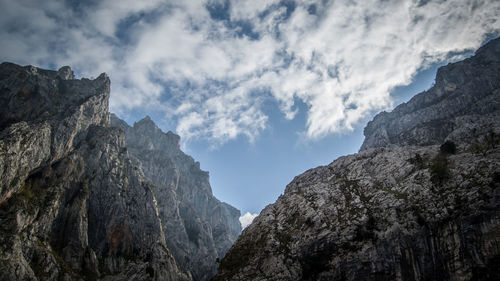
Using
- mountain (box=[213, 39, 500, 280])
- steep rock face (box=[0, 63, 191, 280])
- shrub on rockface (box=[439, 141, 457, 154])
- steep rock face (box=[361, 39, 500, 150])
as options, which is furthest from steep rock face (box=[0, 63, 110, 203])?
steep rock face (box=[361, 39, 500, 150])

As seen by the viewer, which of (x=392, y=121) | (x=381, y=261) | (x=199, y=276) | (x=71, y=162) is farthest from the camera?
(x=392, y=121)

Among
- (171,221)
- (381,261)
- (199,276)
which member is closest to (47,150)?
(171,221)

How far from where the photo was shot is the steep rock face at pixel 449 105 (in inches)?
4395

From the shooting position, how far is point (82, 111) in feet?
437

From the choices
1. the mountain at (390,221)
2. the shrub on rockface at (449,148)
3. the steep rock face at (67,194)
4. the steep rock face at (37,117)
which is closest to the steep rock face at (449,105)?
the mountain at (390,221)

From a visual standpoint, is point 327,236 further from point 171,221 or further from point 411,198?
point 171,221

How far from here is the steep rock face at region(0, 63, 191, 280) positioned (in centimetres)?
7844

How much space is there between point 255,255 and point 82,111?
398 feet

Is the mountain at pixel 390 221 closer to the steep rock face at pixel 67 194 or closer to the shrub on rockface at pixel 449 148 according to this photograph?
the shrub on rockface at pixel 449 148

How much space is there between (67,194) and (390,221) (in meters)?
117

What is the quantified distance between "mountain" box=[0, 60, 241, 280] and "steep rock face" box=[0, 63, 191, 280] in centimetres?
37

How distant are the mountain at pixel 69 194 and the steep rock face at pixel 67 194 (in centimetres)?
37

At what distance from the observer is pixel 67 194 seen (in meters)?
104

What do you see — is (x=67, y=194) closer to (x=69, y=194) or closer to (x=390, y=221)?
(x=69, y=194)
